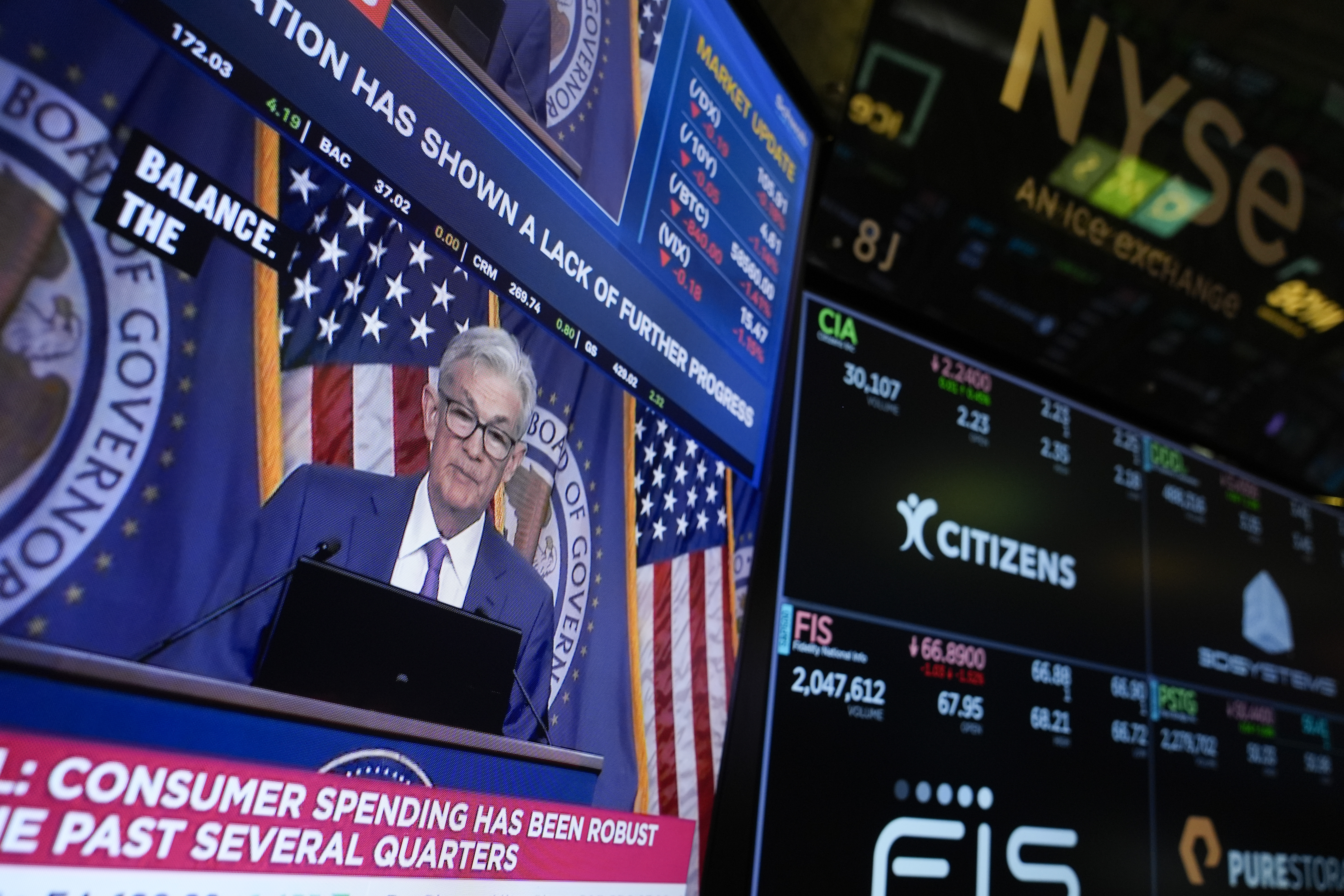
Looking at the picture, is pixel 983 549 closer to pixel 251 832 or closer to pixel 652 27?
pixel 652 27

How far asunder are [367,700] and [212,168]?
0.59 m

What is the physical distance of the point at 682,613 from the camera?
5.32 feet

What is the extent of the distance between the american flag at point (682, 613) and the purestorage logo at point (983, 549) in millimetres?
680

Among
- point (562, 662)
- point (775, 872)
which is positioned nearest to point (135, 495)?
point (562, 662)

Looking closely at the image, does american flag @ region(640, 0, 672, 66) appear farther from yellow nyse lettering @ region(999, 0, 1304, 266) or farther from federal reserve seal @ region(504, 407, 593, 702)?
yellow nyse lettering @ region(999, 0, 1304, 266)

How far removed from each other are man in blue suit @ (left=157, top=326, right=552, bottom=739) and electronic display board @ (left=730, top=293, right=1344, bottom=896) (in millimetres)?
850

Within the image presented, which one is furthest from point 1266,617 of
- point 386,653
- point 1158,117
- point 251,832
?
point 251,832

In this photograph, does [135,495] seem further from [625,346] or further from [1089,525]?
[1089,525]

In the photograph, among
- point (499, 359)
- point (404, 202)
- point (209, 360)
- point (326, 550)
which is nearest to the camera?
point (209, 360)

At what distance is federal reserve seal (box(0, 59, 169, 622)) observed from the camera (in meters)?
0.73

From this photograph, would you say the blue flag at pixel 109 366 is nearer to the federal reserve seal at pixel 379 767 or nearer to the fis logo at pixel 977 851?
the federal reserve seal at pixel 379 767

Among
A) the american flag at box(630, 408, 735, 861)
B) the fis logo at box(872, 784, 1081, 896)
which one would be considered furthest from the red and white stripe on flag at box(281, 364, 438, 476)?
the fis logo at box(872, 784, 1081, 896)

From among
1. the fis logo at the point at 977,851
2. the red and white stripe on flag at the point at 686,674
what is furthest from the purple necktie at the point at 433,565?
the fis logo at the point at 977,851

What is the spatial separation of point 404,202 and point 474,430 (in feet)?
0.98
